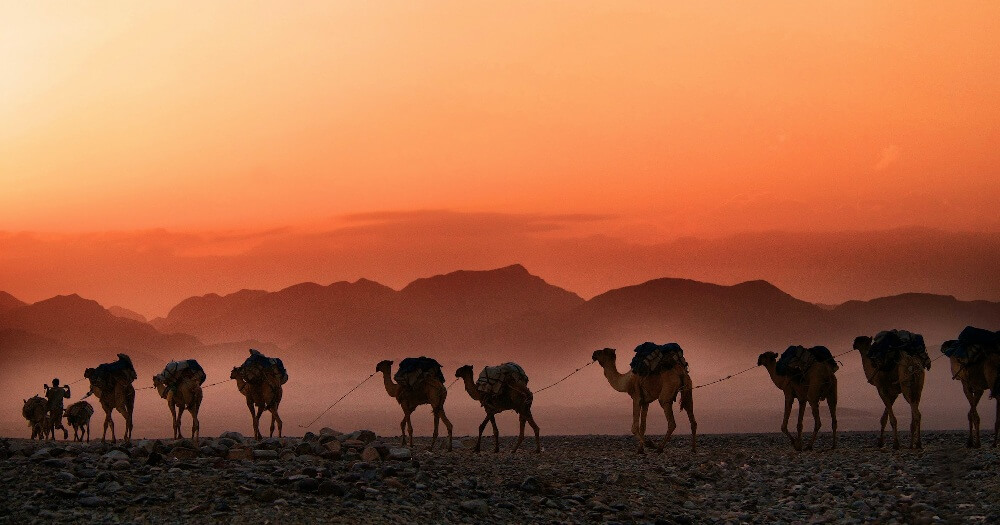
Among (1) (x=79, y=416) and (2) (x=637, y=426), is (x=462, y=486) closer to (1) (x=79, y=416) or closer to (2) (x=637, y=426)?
(2) (x=637, y=426)

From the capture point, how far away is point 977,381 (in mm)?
31953

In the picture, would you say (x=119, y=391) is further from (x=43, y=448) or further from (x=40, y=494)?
(x=40, y=494)

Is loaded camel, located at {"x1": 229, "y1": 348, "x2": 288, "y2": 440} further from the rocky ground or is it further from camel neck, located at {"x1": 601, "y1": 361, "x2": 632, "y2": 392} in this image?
camel neck, located at {"x1": 601, "y1": 361, "x2": 632, "y2": 392}

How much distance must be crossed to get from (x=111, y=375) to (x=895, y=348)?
72.6 ft

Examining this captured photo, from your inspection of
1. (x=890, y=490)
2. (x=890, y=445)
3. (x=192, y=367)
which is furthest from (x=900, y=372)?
(x=192, y=367)

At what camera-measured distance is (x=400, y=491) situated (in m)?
21.6

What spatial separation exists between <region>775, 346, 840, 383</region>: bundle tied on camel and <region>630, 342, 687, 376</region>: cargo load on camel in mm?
3134

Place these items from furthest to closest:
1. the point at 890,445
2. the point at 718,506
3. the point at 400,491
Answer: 1. the point at 890,445
2. the point at 718,506
3. the point at 400,491

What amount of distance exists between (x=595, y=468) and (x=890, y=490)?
624cm

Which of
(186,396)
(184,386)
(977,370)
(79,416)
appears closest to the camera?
(977,370)

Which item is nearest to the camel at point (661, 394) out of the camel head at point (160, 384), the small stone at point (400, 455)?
the small stone at point (400, 455)

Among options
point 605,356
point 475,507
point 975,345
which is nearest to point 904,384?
point 975,345

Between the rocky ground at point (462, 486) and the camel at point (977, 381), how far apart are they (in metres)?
1.82

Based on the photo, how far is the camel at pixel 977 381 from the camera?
31.2 metres
